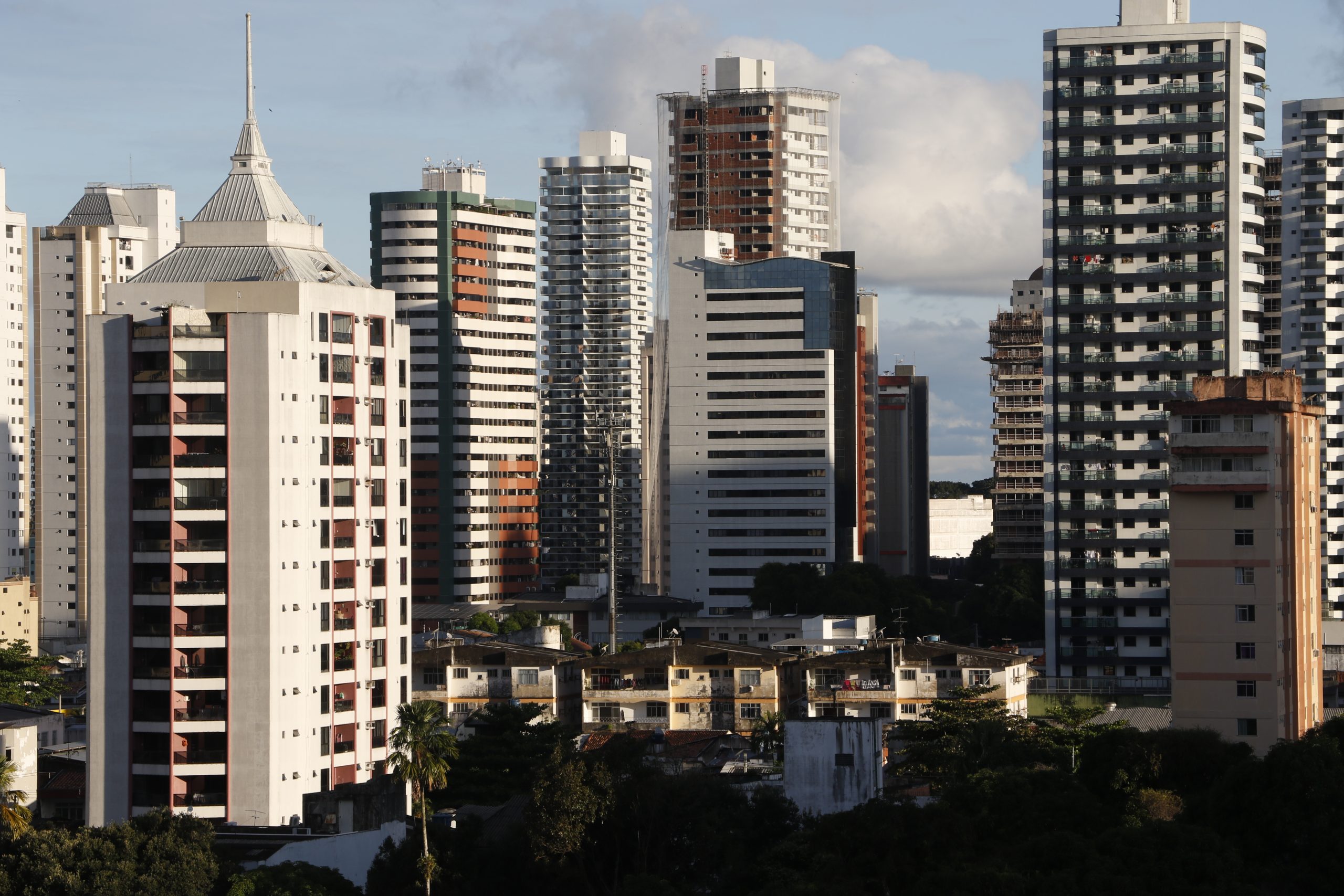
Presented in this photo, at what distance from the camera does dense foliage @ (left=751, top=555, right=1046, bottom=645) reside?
172m

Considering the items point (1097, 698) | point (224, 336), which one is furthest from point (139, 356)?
point (1097, 698)

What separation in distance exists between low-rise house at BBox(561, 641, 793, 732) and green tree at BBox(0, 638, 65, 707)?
141ft

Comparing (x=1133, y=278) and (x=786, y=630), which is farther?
(x=786, y=630)

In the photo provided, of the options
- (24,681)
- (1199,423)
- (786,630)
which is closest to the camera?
(1199,423)

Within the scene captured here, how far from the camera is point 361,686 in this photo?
92562 millimetres

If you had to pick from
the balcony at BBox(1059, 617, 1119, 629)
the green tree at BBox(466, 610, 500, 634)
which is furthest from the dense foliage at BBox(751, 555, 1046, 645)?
the balcony at BBox(1059, 617, 1119, 629)

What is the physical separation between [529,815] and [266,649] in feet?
78.7

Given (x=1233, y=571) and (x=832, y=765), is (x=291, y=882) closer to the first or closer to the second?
(x=832, y=765)

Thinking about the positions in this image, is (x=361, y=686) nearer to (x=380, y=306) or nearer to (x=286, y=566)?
(x=286, y=566)

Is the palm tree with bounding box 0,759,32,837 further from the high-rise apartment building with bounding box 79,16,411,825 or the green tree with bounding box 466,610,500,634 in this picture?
the green tree with bounding box 466,610,500,634

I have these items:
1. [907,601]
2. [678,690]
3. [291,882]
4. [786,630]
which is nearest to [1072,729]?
[678,690]

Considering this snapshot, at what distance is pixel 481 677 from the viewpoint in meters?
118

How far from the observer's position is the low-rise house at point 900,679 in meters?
115

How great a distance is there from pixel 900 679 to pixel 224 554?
43.7 metres
